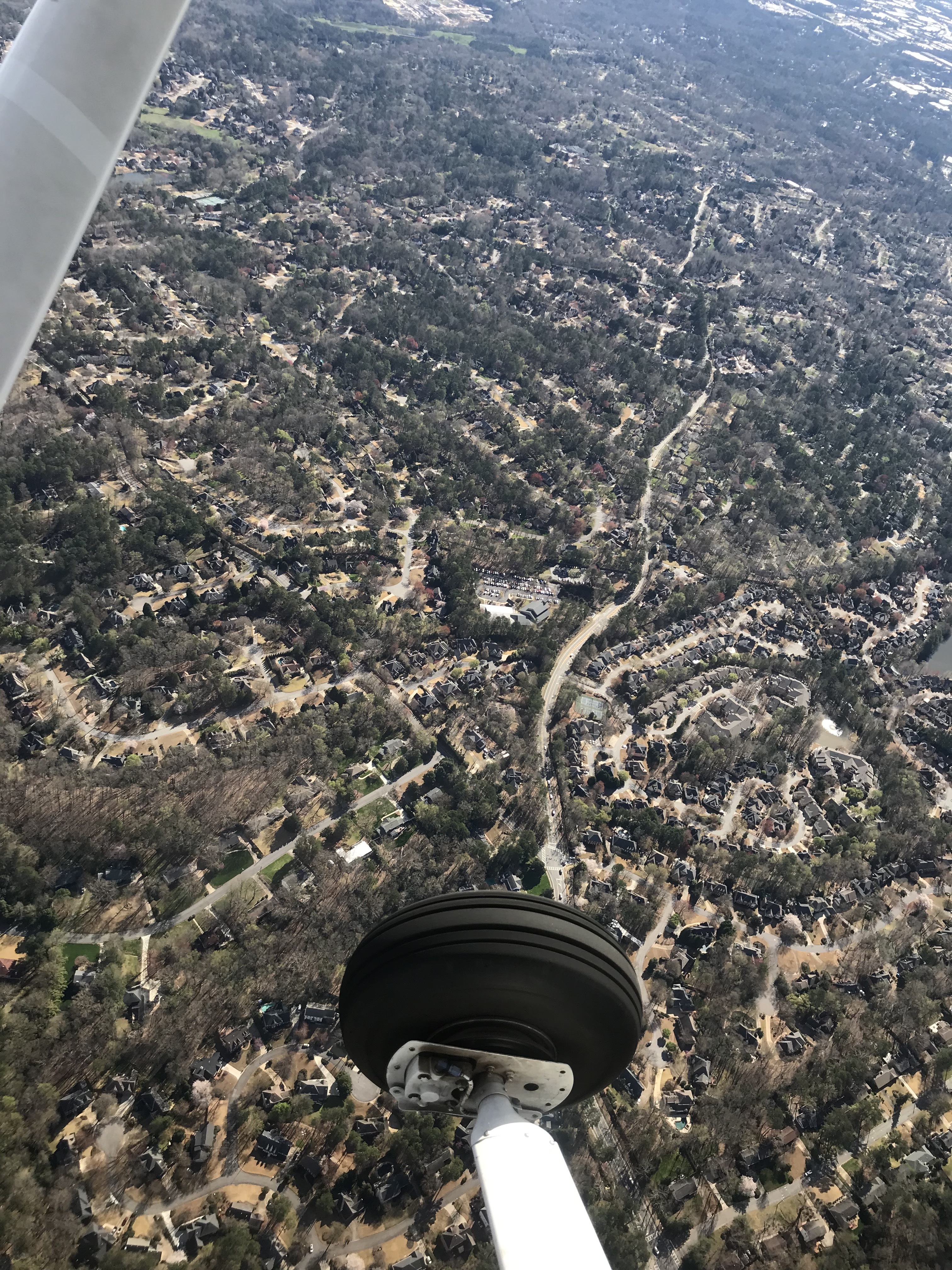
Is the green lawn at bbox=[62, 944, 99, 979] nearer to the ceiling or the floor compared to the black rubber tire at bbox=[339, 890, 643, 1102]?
nearer to the floor

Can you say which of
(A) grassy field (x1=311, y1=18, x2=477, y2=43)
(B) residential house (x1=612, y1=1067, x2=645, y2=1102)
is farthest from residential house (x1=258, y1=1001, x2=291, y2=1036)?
(A) grassy field (x1=311, y1=18, x2=477, y2=43)

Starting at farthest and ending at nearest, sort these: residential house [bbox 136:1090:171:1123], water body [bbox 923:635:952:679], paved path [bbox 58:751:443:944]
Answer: water body [bbox 923:635:952:679], paved path [bbox 58:751:443:944], residential house [bbox 136:1090:171:1123]

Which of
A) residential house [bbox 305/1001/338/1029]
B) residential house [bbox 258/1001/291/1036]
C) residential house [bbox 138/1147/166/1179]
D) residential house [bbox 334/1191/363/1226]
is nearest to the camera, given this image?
residential house [bbox 138/1147/166/1179]

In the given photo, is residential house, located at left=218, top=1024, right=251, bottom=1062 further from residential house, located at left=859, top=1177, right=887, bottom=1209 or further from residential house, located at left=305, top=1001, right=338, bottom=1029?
residential house, located at left=859, top=1177, right=887, bottom=1209

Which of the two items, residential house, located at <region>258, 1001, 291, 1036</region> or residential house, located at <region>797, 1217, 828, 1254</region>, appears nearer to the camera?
residential house, located at <region>797, 1217, 828, 1254</region>

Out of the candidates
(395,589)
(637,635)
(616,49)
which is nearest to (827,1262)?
(637,635)

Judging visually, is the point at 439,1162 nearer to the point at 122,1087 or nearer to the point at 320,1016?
the point at 320,1016

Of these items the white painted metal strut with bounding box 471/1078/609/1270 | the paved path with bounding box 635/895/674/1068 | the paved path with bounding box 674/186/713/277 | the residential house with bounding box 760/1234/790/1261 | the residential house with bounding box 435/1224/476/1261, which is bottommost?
the residential house with bounding box 435/1224/476/1261
